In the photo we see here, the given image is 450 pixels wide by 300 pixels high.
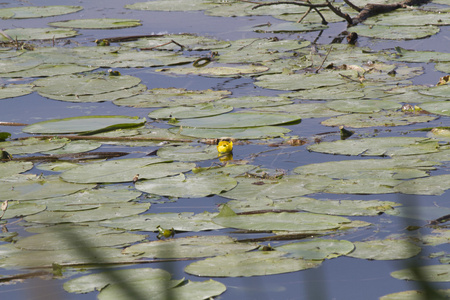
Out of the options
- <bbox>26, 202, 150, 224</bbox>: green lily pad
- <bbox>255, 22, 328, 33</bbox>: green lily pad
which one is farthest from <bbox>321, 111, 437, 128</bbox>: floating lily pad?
<bbox>255, 22, 328, 33</bbox>: green lily pad

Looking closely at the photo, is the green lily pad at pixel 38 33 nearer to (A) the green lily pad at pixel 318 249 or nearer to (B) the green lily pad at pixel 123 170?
(B) the green lily pad at pixel 123 170

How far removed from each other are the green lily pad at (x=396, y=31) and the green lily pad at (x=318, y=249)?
3.51 meters

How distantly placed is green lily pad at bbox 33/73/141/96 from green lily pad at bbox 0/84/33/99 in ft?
0.17

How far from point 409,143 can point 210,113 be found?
97 cm

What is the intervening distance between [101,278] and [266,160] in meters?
1.17

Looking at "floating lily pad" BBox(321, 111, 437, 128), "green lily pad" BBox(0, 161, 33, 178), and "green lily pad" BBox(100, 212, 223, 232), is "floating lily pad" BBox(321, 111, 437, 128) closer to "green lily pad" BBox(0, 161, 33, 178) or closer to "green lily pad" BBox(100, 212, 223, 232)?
"green lily pad" BBox(100, 212, 223, 232)

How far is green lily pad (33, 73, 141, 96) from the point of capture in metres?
3.95

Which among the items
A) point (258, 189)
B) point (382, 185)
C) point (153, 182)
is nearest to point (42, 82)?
point (153, 182)

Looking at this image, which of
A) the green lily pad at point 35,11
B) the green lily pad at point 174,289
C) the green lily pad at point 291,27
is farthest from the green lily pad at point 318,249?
the green lily pad at point 35,11

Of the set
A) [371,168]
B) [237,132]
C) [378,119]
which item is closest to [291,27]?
[378,119]

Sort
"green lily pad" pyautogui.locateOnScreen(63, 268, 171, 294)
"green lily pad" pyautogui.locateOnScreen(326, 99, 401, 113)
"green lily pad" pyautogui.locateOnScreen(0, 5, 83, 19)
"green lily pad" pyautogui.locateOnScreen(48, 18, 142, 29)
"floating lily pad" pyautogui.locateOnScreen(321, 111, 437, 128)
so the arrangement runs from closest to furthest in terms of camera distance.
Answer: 1. "green lily pad" pyautogui.locateOnScreen(63, 268, 171, 294)
2. "floating lily pad" pyautogui.locateOnScreen(321, 111, 437, 128)
3. "green lily pad" pyautogui.locateOnScreen(326, 99, 401, 113)
4. "green lily pad" pyautogui.locateOnScreen(48, 18, 142, 29)
5. "green lily pad" pyautogui.locateOnScreen(0, 5, 83, 19)

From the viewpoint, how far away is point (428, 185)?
234cm

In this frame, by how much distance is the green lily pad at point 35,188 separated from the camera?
2432 mm

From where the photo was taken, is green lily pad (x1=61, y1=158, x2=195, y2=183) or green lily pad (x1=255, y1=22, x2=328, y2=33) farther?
green lily pad (x1=255, y1=22, x2=328, y2=33)
